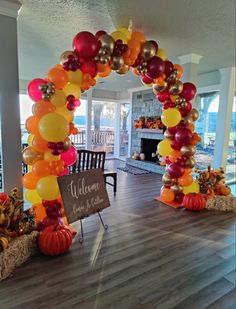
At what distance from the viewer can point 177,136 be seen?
3.30 m

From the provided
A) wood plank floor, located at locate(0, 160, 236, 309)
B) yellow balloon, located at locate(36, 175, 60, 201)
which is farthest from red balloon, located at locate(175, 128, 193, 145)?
yellow balloon, located at locate(36, 175, 60, 201)

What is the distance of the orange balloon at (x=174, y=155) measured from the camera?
342 centimetres

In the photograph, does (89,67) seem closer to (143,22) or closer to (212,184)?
(143,22)

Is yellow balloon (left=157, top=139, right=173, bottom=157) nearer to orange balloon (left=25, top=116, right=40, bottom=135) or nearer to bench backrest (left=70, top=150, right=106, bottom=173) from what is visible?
bench backrest (left=70, top=150, right=106, bottom=173)

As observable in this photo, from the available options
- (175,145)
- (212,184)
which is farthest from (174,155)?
(212,184)

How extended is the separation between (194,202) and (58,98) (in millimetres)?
2465

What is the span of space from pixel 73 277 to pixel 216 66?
4546mm

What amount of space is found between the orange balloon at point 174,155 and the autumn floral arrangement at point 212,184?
1.65ft

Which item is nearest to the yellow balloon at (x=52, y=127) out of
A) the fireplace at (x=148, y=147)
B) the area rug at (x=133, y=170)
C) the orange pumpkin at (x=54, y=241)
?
the orange pumpkin at (x=54, y=241)

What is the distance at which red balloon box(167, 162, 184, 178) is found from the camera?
11.2ft

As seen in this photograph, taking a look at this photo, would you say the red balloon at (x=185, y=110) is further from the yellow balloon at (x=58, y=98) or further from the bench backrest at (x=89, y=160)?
the yellow balloon at (x=58, y=98)

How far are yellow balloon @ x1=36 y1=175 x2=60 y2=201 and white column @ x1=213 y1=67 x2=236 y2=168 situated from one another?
12.1 feet

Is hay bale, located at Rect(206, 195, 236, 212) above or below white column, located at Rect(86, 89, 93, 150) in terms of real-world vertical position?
below

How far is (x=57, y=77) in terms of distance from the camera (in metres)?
2.26
